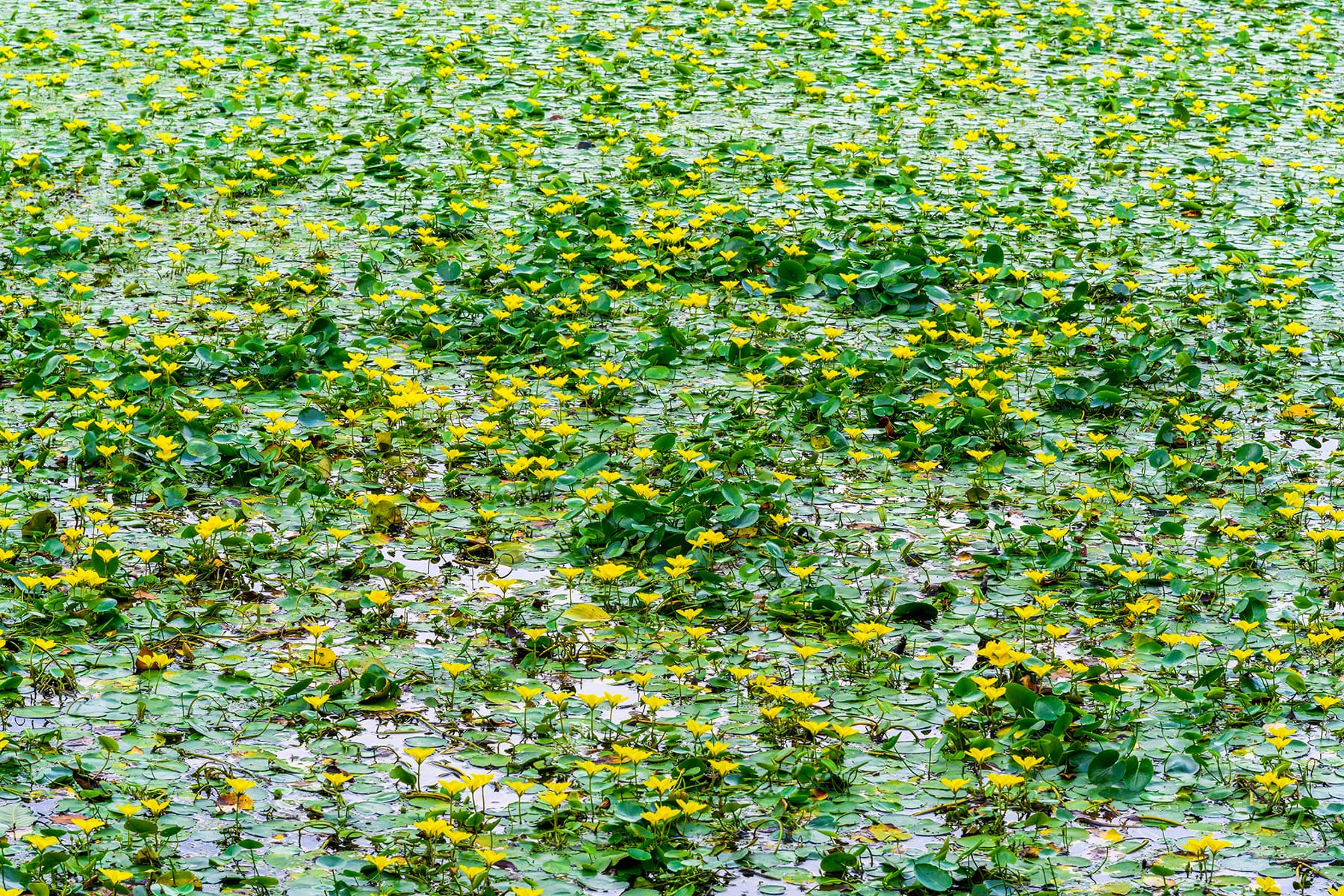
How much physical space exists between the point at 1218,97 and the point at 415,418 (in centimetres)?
473

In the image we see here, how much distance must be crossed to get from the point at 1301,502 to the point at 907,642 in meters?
1.04

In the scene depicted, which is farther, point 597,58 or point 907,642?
point 597,58

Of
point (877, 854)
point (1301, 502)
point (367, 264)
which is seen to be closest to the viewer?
point (877, 854)

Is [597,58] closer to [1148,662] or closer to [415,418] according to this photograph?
[415,418]

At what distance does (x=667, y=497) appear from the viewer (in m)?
3.42

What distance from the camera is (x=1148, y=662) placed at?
2.93 m

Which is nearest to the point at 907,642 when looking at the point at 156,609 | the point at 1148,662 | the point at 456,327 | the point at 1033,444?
the point at 1148,662

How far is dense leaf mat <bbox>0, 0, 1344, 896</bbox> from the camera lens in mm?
2490

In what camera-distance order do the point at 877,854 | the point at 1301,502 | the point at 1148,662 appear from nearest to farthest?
the point at 877,854, the point at 1148,662, the point at 1301,502

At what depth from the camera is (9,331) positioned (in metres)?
4.33

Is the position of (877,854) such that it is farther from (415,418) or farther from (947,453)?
(415,418)

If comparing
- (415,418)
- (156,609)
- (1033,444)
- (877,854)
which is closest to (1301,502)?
(1033,444)

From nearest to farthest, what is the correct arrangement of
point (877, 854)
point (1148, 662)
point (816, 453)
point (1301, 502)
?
point (877, 854) < point (1148, 662) < point (1301, 502) < point (816, 453)

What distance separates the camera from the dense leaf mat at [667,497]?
249 cm
